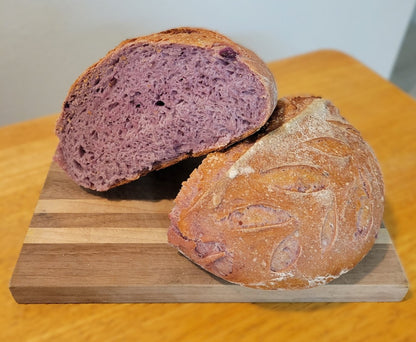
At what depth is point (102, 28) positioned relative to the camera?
2.24 m

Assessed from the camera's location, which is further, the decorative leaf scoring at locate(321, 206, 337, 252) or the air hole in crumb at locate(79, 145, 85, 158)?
the air hole in crumb at locate(79, 145, 85, 158)

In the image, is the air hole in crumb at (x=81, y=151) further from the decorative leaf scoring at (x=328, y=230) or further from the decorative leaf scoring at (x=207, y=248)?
the decorative leaf scoring at (x=328, y=230)

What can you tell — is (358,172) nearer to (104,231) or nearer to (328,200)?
(328,200)

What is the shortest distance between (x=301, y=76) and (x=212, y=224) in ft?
4.37

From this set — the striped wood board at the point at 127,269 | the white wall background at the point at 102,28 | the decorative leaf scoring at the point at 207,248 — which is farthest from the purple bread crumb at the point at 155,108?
the white wall background at the point at 102,28

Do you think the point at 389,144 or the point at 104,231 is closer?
the point at 104,231

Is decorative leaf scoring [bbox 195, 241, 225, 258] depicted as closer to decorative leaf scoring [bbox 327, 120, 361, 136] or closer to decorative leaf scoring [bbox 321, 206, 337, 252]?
decorative leaf scoring [bbox 321, 206, 337, 252]

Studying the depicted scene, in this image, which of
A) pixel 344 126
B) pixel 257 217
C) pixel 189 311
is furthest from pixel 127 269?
pixel 344 126

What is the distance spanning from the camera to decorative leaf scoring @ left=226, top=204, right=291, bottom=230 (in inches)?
41.3

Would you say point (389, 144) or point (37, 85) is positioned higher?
point (389, 144)

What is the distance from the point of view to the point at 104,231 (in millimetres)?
1273

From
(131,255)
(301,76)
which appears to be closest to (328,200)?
(131,255)

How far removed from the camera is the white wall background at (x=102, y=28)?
83.5 inches

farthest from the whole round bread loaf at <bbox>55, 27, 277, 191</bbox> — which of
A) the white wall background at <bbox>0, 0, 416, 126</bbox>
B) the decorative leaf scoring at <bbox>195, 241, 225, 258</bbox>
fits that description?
Answer: the white wall background at <bbox>0, 0, 416, 126</bbox>
